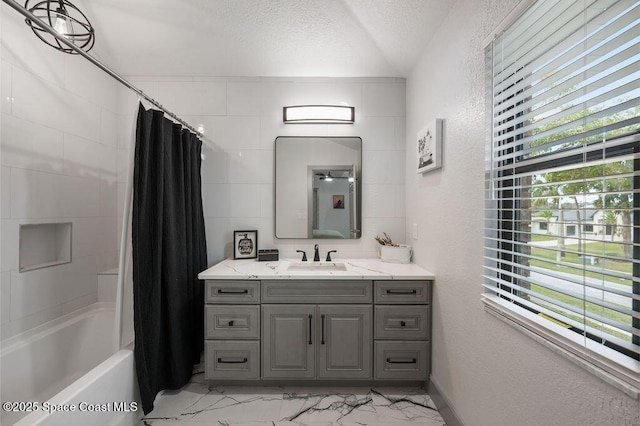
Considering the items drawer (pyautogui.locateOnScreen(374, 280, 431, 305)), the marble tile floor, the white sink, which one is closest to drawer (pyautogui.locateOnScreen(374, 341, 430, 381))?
the marble tile floor

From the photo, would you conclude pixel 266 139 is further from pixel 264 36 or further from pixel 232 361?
pixel 232 361

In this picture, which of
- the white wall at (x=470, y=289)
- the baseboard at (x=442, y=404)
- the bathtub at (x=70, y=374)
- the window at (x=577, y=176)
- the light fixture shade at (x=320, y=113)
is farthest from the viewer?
the light fixture shade at (x=320, y=113)

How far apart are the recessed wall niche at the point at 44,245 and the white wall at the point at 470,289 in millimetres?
2640

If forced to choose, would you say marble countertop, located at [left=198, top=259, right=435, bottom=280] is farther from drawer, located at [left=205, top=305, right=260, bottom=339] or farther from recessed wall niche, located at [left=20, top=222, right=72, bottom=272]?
recessed wall niche, located at [left=20, top=222, right=72, bottom=272]

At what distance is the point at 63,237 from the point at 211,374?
1.49m

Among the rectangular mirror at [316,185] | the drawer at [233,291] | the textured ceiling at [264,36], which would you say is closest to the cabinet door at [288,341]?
the drawer at [233,291]

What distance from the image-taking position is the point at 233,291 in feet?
6.23

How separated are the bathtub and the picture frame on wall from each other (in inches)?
86.5

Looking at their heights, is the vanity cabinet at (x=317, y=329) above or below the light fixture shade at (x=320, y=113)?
below

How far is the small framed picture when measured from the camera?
2412mm

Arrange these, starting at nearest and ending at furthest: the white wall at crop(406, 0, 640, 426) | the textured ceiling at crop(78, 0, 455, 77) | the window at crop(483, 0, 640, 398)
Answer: the window at crop(483, 0, 640, 398) → the white wall at crop(406, 0, 640, 426) → the textured ceiling at crop(78, 0, 455, 77)

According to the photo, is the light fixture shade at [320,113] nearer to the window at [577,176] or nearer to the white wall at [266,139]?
the white wall at [266,139]

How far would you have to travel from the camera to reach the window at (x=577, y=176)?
73 centimetres

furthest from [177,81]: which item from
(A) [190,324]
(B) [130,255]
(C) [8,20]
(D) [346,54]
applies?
(A) [190,324]
